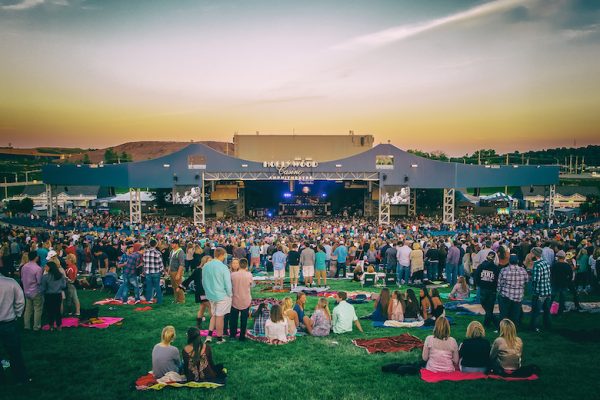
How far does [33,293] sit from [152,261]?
8.03 ft

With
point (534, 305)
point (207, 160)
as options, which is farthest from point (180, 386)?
point (207, 160)

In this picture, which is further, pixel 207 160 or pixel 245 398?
pixel 207 160

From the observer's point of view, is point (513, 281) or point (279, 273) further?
point (279, 273)

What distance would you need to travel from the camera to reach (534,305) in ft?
25.4

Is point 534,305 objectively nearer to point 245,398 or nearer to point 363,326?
point 363,326

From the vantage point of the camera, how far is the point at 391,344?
23.1 feet

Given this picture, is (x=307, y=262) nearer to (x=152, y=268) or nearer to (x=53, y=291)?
(x=152, y=268)

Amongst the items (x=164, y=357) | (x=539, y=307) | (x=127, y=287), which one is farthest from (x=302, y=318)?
(x=127, y=287)

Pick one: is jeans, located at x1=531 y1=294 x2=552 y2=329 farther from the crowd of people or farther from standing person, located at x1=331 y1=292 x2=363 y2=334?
standing person, located at x1=331 y1=292 x2=363 y2=334

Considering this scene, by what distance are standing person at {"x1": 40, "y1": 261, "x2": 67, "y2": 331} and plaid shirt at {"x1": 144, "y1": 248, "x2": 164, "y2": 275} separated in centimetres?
189

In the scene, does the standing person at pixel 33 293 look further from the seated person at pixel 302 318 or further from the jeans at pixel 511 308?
the jeans at pixel 511 308

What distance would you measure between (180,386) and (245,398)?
0.89m

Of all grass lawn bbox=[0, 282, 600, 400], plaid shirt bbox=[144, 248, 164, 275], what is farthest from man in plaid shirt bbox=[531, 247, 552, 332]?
plaid shirt bbox=[144, 248, 164, 275]

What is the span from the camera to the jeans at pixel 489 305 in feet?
26.5
